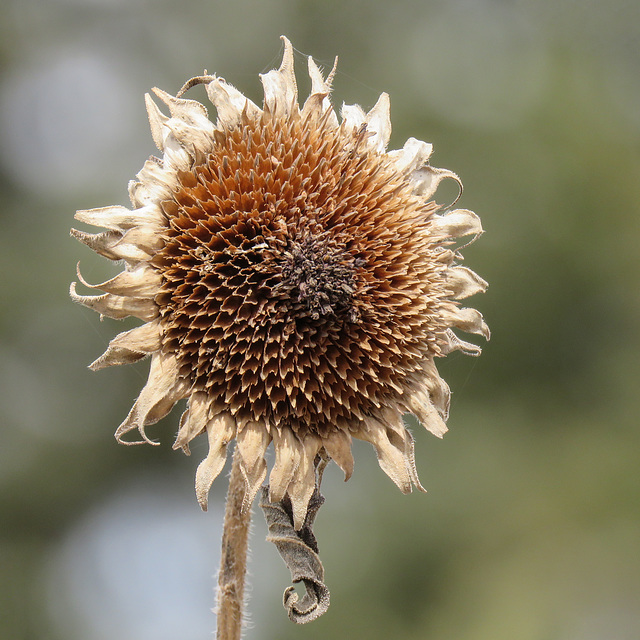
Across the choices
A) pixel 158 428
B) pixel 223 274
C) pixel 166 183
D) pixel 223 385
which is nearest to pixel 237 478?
pixel 223 385

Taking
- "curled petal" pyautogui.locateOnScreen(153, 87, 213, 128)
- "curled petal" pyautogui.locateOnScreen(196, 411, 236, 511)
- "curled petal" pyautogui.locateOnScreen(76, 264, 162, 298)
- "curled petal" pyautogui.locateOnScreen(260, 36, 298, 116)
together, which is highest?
"curled petal" pyautogui.locateOnScreen(260, 36, 298, 116)

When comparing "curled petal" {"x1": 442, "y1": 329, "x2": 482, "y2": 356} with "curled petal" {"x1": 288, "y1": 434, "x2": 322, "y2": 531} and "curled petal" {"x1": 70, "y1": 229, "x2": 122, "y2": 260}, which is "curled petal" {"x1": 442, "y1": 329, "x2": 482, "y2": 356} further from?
"curled petal" {"x1": 70, "y1": 229, "x2": 122, "y2": 260}

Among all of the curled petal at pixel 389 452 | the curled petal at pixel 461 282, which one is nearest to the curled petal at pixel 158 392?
the curled petal at pixel 389 452

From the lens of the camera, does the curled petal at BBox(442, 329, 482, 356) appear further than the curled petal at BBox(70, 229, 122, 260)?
Yes

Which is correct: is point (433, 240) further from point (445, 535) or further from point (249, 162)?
point (445, 535)

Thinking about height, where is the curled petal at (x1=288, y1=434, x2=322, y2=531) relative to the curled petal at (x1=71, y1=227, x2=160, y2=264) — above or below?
below

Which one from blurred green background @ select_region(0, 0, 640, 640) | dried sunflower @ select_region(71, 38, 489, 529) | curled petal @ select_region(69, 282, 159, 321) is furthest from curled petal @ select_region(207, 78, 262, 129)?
blurred green background @ select_region(0, 0, 640, 640)

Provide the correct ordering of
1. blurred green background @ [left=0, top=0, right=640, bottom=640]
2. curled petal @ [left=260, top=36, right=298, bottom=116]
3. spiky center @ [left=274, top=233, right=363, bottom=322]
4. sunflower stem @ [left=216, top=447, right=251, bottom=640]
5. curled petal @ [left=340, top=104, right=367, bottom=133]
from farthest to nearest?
1. blurred green background @ [left=0, top=0, right=640, bottom=640]
2. curled petal @ [left=340, top=104, right=367, bottom=133]
3. curled petal @ [left=260, top=36, right=298, bottom=116]
4. sunflower stem @ [left=216, top=447, right=251, bottom=640]
5. spiky center @ [left=274, top=233, right=363, bottom=322]

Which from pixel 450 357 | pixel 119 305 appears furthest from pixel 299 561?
pixel 450 357
